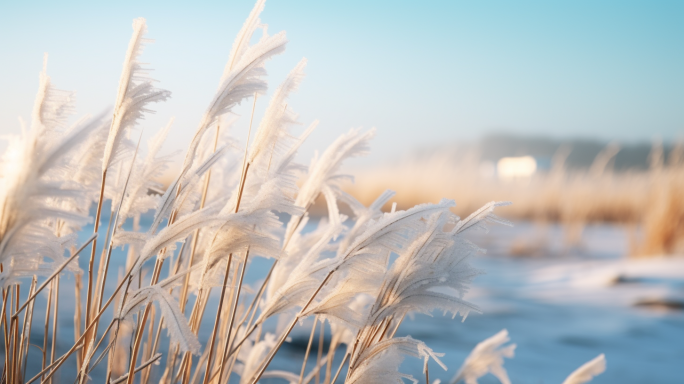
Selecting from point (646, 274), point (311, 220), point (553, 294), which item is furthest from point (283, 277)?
point (311, 220)

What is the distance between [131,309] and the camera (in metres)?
0.65

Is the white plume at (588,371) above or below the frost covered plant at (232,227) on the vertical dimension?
below

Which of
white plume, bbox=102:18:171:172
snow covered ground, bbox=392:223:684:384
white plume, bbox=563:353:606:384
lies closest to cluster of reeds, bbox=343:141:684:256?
snow covered ground, bbox=392:223:684:384

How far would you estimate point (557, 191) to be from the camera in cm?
744

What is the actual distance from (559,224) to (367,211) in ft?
25.2

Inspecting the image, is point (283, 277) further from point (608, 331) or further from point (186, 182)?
point (608, 331)

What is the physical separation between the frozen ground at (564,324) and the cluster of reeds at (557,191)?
87 centimetres

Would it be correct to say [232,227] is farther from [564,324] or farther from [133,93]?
[564,324]

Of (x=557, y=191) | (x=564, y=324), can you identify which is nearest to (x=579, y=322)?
(x=564, y=324)

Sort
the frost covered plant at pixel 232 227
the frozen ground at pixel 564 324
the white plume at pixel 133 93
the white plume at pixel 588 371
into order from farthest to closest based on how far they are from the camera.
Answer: the frozen ground at pixel 564 324 < the white plume at pixel 588 371 < the white plume at pixel 133 93 < the frost covered plant at pixel 232 227

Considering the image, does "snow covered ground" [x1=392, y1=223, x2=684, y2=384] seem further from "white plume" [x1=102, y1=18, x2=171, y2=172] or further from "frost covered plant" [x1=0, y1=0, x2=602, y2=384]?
"white plume" [x1=102, y1=18, x2=171, y2=172]

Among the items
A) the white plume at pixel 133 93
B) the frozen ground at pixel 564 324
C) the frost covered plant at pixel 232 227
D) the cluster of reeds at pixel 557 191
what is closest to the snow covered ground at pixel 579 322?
the frozen ground at pixel 564 324

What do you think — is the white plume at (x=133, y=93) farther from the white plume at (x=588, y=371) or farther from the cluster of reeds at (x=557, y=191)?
the cluster of reeds at (x=557, y=191)

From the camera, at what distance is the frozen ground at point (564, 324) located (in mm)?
2240
